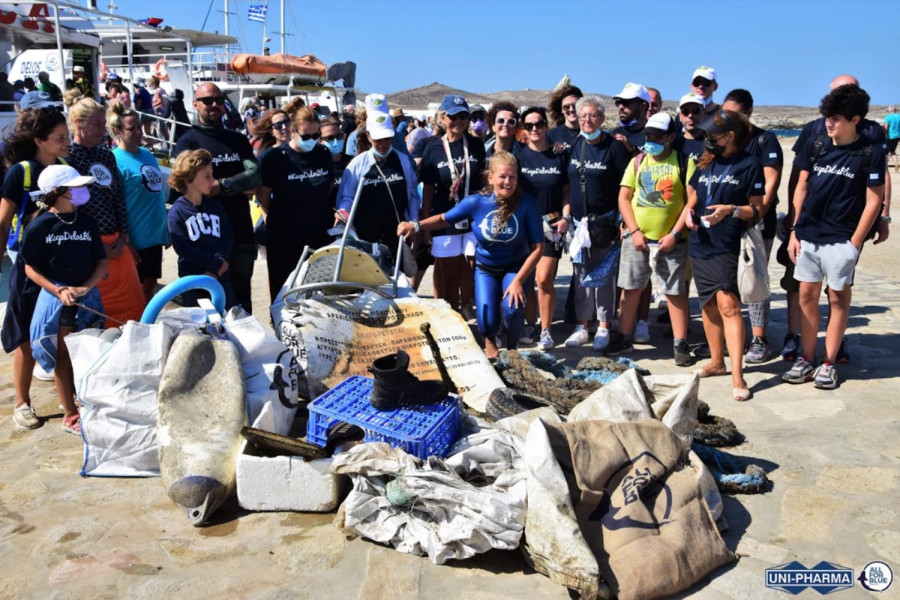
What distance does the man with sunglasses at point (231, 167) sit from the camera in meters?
5.93

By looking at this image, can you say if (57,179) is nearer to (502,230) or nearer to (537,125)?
(502,230)

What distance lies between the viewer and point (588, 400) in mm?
4039

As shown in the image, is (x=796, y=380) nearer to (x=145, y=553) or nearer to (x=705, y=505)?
(x=705, y=505)

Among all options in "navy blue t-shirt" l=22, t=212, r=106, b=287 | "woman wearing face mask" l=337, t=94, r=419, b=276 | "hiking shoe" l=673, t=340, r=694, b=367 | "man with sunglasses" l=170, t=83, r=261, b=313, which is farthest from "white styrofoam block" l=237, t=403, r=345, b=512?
"hiking shoe" l=673, t=340, r=694, b=367

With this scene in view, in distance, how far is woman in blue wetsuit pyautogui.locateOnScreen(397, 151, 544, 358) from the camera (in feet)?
18.6

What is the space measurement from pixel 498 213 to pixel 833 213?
7.51 ft

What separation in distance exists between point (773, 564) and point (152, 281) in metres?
5.02

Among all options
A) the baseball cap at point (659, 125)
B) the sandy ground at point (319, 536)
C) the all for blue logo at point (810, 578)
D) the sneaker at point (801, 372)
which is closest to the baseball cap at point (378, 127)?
the baseball cap at point (659, 125)

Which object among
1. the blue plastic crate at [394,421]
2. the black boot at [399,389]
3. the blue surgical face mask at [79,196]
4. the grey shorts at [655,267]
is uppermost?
the blue surgical face mask at [79,196]

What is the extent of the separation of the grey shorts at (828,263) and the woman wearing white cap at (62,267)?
15.3ft

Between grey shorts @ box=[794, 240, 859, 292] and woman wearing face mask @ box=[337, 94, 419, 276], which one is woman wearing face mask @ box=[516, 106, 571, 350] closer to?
woman wearing face mask @ box=[337, 94, 419, 276]

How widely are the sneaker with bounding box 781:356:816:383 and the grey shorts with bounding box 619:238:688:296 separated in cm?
95

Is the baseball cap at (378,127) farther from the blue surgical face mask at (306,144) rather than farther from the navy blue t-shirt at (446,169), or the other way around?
the navy blue t-shirt at (446,169)

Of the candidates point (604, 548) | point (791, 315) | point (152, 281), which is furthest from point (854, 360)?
point (152, 281)
